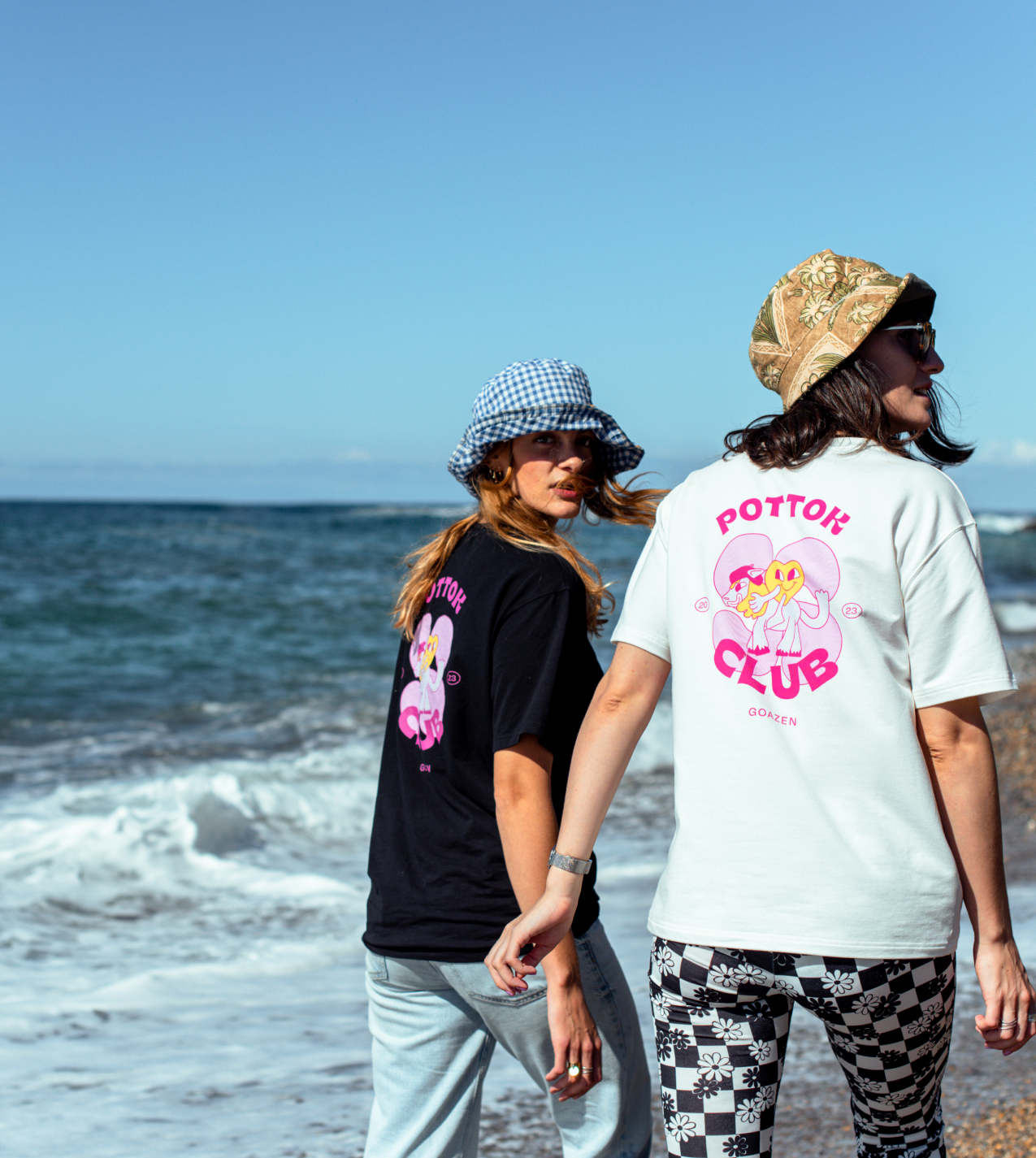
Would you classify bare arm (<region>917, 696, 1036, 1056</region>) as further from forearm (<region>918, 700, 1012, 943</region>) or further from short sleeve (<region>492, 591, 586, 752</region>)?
short sleeve (<region>492, 591, 586, 752</region>)

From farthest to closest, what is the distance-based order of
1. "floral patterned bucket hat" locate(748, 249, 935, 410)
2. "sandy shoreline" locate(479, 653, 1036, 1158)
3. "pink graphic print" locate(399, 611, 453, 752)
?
1. "sandy shoreline" locate(479, 653, 1036, 1158)
2. "pink graphic print" locate(399, 611, 453, 752)
3. "floral patterned bucket hat" locate(748, 249, 935, 410)

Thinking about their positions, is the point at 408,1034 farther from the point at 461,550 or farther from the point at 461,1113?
the point at 461,550

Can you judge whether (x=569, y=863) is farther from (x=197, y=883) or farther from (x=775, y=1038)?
(x=197, y=883)

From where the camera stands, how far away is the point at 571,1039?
179 cm

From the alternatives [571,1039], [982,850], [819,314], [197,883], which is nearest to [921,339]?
[819,314]

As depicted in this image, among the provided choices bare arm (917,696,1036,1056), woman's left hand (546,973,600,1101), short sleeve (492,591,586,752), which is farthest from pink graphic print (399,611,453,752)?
bare arm (917,696,1036,1056)

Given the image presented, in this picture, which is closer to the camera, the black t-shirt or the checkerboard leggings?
the checkerboard leggings

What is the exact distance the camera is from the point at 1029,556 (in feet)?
139

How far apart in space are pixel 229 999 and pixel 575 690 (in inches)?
115

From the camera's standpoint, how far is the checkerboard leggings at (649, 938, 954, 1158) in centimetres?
149

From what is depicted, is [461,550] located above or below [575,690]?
above

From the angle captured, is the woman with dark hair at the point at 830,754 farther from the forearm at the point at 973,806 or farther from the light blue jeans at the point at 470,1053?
the light blue jeans at the point at 470,1053

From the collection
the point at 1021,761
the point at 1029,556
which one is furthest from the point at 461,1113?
the point at 1029,556

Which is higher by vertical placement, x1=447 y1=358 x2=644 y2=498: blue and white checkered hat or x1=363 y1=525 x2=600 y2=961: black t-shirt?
x1=447 y1=358 x2=644 y2=498: blue and white checkered hat
